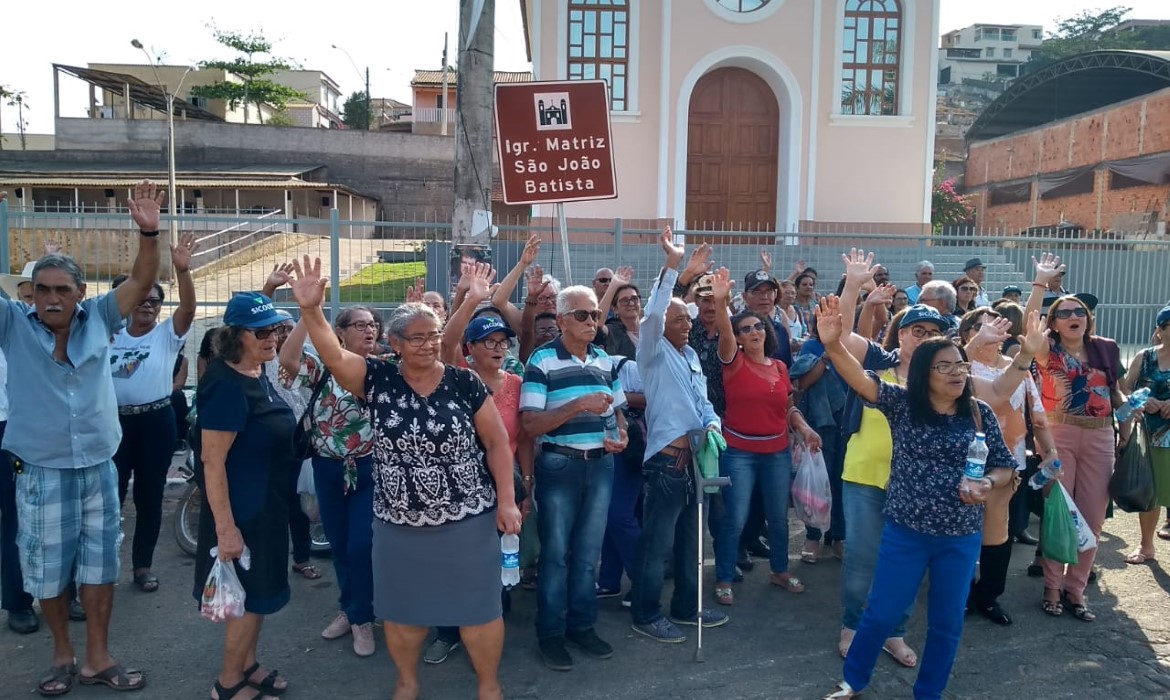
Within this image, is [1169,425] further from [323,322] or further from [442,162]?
[442,162]

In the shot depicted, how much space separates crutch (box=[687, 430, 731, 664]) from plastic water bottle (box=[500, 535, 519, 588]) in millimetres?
1079

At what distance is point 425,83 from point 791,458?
48.9 metres

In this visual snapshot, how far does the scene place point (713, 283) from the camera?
4.85 metres

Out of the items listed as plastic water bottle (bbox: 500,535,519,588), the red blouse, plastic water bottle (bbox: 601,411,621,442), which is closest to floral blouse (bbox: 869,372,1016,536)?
the red blouse

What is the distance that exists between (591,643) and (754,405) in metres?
1.68

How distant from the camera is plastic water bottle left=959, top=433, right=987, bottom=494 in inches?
145

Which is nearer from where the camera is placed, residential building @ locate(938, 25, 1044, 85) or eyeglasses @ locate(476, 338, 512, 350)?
eyeglasses @ locate(476, 338, 512, 350)

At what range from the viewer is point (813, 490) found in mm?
5395

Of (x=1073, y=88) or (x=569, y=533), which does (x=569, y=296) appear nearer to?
(x=569, y=533)

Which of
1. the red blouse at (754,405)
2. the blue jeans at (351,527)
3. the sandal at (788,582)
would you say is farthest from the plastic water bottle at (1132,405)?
the blue jeans at (351,527)

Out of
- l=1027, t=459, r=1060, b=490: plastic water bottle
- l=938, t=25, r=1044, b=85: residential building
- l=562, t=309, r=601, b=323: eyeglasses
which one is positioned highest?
l=938, t=25, r=1044, b=85: residential building

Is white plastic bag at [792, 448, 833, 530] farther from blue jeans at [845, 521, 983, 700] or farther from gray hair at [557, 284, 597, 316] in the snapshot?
gray hair at [557, 284, 597, 316]

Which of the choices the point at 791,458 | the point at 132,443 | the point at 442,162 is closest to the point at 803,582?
the point at 791,458

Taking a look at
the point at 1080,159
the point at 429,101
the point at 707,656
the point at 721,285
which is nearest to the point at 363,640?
the point at 707,656
